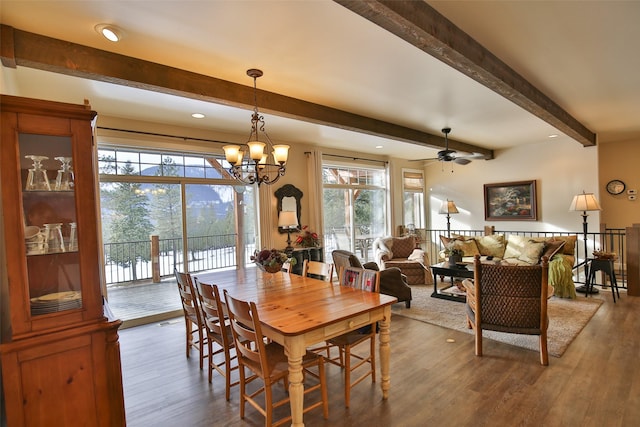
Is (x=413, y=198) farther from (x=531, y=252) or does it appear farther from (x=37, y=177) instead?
(x=37, y=177)

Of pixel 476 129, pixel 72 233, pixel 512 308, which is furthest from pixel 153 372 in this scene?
pixel 476 129

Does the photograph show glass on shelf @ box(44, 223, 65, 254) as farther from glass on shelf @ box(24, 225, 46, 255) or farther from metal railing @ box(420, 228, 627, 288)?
metal railing @ box(420, 228, 627, 288)

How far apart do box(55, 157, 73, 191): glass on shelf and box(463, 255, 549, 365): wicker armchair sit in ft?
10.6

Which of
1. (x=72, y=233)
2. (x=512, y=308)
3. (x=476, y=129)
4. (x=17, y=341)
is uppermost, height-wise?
(x=476, y=129)

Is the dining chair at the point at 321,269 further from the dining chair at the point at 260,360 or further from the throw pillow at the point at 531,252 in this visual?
the throw pillow at the point at 531,252

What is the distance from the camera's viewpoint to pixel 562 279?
5.02 metres

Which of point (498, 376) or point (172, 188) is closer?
point (498, 376)

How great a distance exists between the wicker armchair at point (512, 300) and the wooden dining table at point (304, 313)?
1190 mm

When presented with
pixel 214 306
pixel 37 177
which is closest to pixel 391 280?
pixel 214 306

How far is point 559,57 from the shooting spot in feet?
9.62

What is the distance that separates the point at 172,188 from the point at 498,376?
4.60 metres

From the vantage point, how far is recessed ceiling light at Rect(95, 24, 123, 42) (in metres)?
2.18

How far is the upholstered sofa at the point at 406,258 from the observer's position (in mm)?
6199

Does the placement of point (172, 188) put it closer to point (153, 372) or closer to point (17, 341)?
point (153, 372)
